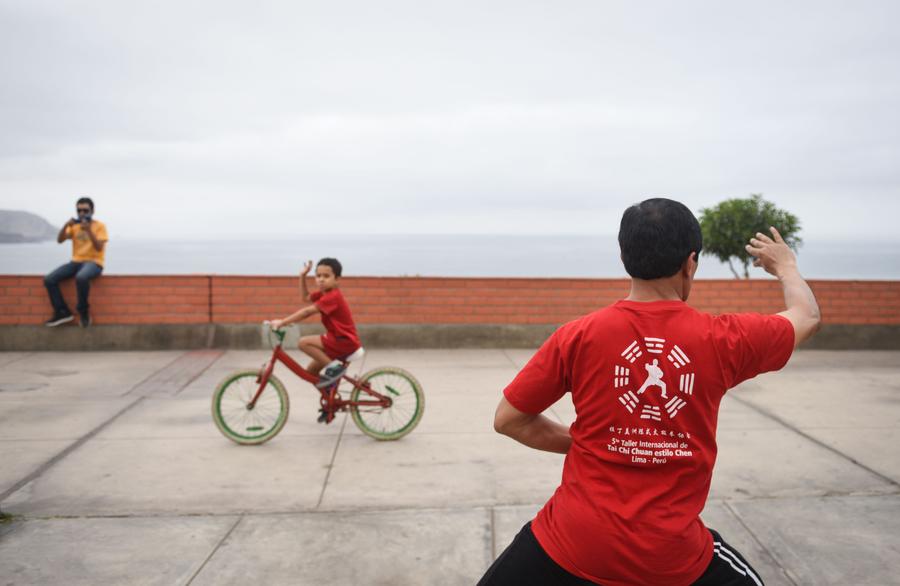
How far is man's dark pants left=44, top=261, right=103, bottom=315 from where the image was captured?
34.4 feet

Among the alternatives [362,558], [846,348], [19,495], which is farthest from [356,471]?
[846,348]

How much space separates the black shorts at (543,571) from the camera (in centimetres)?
181

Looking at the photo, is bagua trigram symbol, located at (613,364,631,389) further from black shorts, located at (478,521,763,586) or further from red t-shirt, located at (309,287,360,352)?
red t-shirt, located at (309,287,360,352)

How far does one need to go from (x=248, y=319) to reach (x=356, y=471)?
6.10 m

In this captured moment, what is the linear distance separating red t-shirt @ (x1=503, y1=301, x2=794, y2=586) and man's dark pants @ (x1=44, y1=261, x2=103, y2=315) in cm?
1013

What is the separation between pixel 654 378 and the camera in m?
1.75

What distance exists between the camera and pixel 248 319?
11.0 meters

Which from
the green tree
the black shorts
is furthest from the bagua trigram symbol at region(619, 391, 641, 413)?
the green tree

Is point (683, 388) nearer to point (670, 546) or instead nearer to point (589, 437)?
point (589, 437)

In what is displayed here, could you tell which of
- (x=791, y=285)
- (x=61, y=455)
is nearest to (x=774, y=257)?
(x=791, y=285)

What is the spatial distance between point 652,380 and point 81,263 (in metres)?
10.6

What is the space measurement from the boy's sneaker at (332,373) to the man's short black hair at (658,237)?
453 cm

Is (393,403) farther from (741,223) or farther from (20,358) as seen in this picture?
(741,223)

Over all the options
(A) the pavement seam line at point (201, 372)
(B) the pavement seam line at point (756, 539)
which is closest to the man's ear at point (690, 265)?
(B) the pavement seam line at point (756, 539)
